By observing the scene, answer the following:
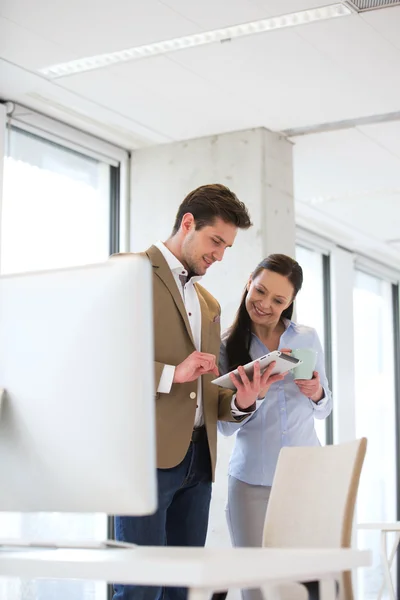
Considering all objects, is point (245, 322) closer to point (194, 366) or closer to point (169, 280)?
point (169, 280)

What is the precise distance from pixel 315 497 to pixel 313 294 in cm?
508

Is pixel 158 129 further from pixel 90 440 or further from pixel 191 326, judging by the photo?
pixel 90 440

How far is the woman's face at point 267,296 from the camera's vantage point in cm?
303

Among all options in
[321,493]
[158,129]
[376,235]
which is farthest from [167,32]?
[376,235]

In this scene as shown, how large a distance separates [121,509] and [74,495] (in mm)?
92

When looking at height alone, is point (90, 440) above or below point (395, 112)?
below

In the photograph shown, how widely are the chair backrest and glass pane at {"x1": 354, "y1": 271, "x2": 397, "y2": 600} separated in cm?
541

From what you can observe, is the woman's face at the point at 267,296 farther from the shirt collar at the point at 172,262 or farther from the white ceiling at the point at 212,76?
the white ceiling at the point at 212,76

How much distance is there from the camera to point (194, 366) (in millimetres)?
2312

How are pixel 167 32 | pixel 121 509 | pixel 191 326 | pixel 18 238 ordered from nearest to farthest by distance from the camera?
pixel 121 509
pixel 191 326
pixel 167 32
pixel 18 238

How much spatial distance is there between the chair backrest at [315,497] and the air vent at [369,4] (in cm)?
191

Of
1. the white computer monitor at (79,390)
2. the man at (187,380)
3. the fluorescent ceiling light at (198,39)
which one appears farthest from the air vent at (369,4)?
the white computer monitor at (79,390)

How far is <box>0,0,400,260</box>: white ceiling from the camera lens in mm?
3521

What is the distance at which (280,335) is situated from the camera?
3115 millimetres
